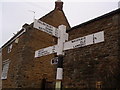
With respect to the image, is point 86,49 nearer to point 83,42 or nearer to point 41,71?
point 83,42

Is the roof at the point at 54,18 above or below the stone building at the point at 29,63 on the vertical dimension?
above

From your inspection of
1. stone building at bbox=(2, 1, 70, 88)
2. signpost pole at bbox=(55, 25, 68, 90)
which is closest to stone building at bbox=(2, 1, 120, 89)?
stone building at bbox=(2, 1, 70, 88)

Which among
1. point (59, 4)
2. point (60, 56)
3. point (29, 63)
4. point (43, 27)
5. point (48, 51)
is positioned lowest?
point (29, 63)

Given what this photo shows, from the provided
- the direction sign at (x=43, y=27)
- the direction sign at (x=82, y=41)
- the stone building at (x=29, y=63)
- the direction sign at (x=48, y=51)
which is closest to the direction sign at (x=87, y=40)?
the direction sign at (x=82, y=41)

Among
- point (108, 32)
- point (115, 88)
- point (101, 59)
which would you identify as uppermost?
point (108, 32)

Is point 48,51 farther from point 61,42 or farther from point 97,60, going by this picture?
point 97,60

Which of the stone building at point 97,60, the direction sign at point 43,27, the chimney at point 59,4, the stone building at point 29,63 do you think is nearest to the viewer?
the direction sign at point 43,27

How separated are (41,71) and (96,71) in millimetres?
5658

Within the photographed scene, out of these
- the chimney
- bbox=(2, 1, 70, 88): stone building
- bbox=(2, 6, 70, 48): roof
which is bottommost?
bbox=(2, 1, 70, 88): stone building

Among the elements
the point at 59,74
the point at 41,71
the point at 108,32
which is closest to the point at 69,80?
the point at 108,32

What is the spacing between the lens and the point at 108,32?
605 cm

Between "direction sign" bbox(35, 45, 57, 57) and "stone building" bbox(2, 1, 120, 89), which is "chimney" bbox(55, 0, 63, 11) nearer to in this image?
"stone building" bbox(2, 1, 120, 89)

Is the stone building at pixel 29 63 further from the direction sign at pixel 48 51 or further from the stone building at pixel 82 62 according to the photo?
the direction sign at pixel 48 51

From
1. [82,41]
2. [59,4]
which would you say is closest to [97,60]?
[82,41]
